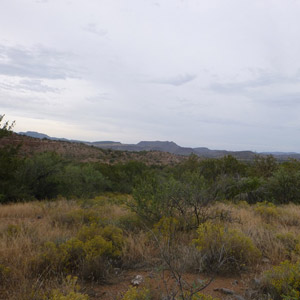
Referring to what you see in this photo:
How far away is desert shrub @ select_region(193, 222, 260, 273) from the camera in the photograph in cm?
398

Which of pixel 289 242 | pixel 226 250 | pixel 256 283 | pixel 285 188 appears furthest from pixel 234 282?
pixel 285 188

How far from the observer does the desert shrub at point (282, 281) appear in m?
3.01

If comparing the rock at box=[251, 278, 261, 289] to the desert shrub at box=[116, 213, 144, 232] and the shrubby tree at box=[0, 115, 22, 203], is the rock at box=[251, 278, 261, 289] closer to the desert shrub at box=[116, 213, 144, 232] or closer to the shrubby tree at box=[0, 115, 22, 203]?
the desert shrub at box=[116, 213, 144, 232]

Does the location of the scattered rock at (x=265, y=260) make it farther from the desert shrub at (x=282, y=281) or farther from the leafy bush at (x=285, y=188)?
the leafy bush at (x=285, y=188)

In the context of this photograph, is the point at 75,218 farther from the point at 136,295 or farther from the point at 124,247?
the point at 136,295

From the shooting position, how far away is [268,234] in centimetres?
512

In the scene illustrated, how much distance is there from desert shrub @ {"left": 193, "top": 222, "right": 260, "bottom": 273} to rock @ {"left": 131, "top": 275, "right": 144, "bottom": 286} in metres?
1.03

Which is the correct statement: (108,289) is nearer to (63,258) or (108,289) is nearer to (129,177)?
(63,258)

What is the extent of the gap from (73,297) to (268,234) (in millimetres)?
4237

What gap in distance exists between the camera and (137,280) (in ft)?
11.8

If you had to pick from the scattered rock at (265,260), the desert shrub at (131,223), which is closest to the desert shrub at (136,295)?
the scattered rock at (265,260)

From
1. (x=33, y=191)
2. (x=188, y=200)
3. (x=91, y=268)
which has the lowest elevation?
(x=33, y=191)

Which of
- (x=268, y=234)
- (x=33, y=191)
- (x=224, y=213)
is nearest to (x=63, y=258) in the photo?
(x=268, y=234)

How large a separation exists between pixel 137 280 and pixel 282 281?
201 centimetres
